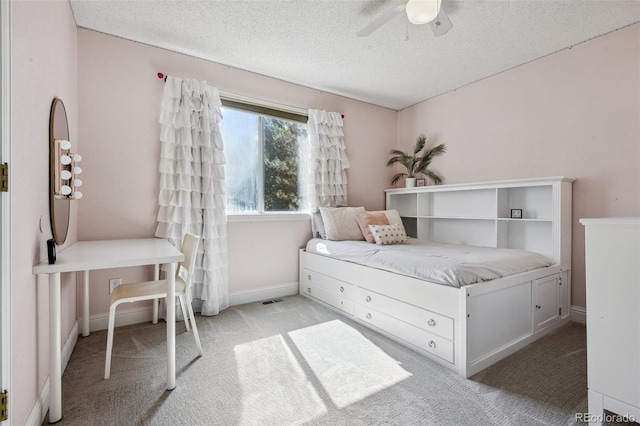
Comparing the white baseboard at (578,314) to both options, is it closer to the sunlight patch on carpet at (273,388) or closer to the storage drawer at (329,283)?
the storage drawer at (329,283)

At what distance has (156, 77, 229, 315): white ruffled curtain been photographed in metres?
2.59

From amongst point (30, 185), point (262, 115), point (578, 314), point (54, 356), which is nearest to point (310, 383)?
point (54, 356)

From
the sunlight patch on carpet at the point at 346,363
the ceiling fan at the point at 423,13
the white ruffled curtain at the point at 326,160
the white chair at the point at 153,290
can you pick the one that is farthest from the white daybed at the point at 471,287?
the ceiling fan at the point at 423,13

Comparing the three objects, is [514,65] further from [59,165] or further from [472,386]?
[59,165]

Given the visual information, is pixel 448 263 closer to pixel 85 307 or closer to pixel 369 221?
pixel 369 221

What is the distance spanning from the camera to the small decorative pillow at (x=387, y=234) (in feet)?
9.65

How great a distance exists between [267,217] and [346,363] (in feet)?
5.87

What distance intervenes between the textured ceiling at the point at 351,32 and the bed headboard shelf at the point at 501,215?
123cm

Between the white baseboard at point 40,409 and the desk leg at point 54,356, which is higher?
the desk leg at point 54,356

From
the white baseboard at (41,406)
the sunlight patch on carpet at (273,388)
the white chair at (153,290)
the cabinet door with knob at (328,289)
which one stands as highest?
the white chair at (153,290)

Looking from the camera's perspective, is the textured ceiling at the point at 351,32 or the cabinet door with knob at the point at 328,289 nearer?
the textured ceiling at the point at 351,32

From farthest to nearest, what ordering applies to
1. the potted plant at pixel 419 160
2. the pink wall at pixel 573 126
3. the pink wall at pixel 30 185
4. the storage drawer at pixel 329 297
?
the potted plant at pixel 419 160, the storage drawer at pixel 329 297, the pink wall at pixel 573 126, the pink wall at pixel 30 185

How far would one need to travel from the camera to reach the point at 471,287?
1798 millimetres

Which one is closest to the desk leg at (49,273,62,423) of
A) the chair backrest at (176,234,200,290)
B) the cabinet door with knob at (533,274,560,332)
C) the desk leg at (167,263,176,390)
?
the desk leg at (167,263,176,390)
